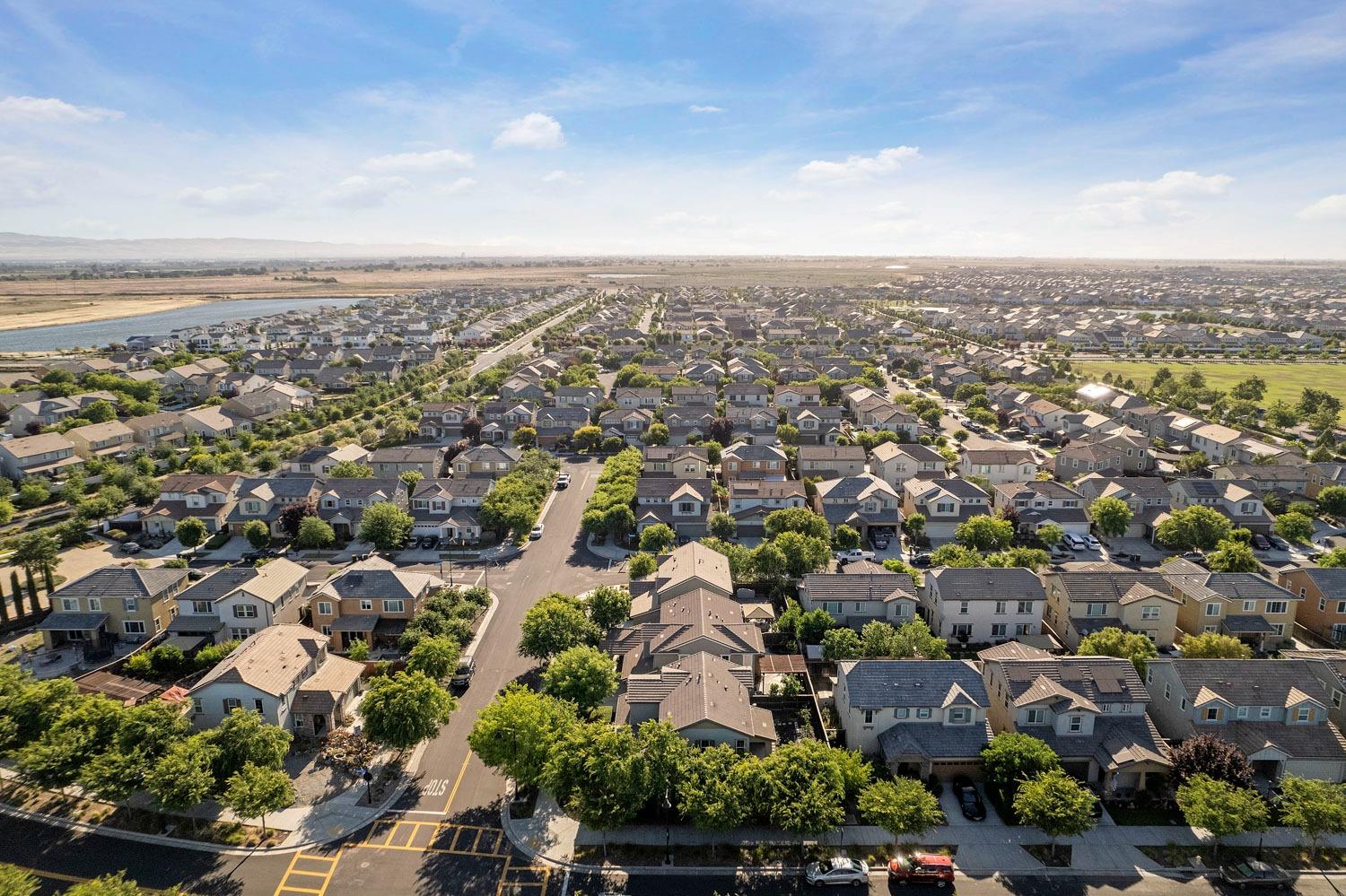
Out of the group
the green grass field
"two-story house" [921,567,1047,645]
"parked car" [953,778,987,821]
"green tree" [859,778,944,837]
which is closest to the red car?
"green tree" [859,778,944,837]

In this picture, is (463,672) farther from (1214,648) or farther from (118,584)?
(1214,648)

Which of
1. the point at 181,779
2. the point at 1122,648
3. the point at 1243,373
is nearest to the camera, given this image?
the point at 181,779

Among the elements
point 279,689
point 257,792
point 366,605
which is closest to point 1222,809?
point 257,792

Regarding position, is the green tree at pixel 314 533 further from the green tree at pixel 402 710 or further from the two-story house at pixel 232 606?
the green tree at pixel 402 710

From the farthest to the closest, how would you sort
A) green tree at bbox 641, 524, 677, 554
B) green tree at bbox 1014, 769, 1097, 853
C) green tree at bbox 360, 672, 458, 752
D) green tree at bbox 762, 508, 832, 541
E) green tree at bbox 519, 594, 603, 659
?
green tree at bbox 762, 508, 832, 541 → green tree at bbox 641, 524, 677, 554 → green tree at bbox 519, 594, 603, 659 → green tree at bbox 360, 672, 458, 752 → green tree at bbox 1014, 769, 1097, 853

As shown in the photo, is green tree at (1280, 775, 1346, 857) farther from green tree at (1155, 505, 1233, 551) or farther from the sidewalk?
green tree at (1155, 505, 1233, 551)

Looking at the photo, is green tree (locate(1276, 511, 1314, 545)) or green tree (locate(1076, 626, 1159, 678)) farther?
green tree (locate(1276, 511, 1314, 545))

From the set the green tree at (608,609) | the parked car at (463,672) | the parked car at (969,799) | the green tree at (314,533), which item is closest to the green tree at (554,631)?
the green tree at (608,609)
